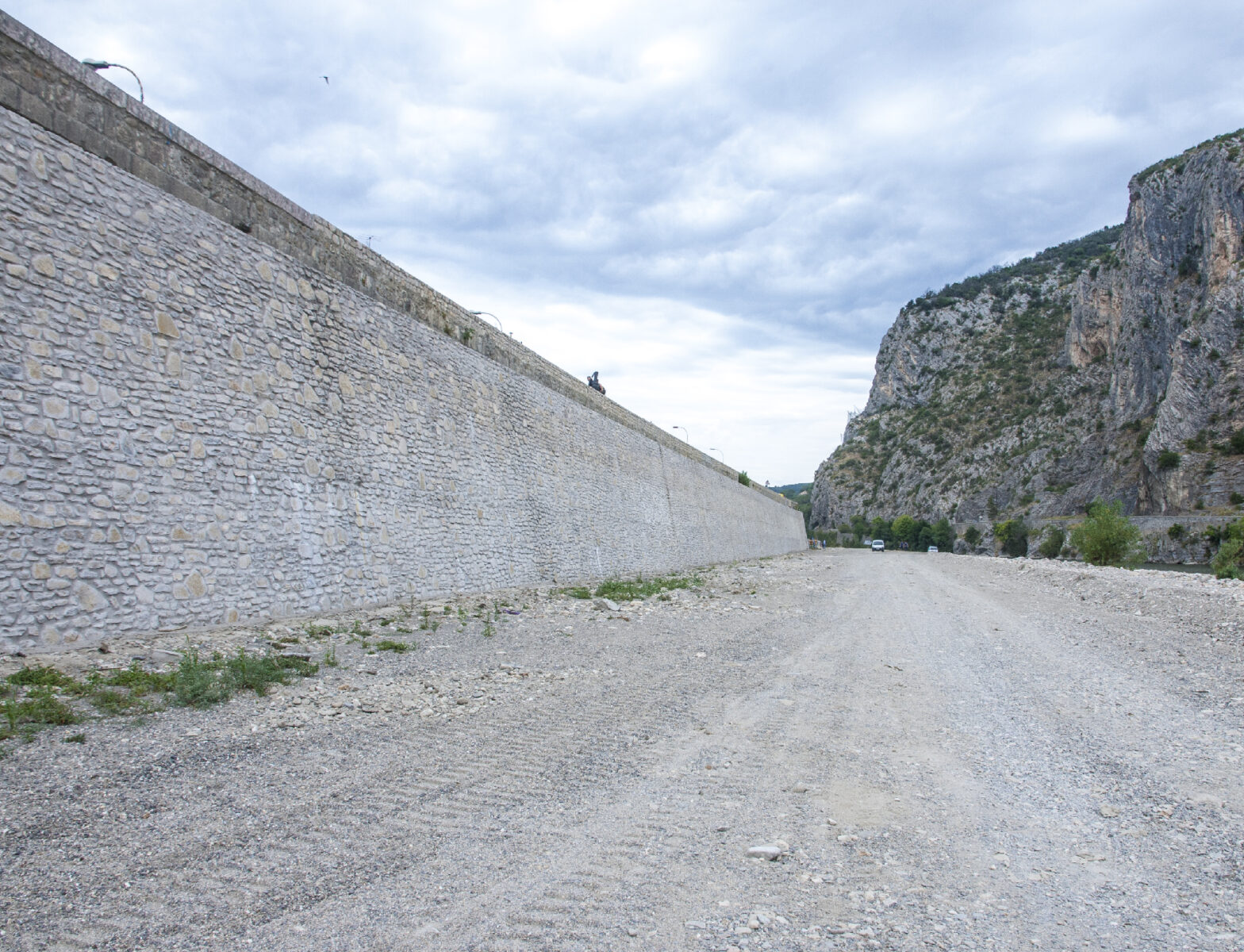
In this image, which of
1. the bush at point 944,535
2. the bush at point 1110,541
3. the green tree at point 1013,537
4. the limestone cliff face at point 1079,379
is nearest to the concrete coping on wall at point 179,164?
the bush at point 1110,541

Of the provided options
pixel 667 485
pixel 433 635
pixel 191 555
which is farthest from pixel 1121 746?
pixel 667 485

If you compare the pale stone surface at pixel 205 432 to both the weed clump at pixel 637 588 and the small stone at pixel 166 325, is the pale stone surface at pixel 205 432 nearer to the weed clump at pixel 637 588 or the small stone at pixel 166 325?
the small stone at pixel 166 325

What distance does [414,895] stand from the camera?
292cm

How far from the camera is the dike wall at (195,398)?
6.79 m

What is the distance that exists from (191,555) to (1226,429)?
2526 inches

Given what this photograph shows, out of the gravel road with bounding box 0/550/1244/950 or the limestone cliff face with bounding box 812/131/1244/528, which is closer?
the gravel road with bounding box 0/550/1244/950

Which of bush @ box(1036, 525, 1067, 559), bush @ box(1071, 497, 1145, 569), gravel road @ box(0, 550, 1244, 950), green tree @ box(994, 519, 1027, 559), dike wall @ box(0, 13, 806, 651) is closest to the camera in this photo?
gravel road @ box(0, 550, 1244, 950)

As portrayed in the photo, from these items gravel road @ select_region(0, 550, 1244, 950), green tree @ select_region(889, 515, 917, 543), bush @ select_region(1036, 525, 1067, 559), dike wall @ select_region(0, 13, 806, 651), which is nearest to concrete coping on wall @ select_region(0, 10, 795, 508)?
dike wall @ select_region(0, 13, 806, 651)

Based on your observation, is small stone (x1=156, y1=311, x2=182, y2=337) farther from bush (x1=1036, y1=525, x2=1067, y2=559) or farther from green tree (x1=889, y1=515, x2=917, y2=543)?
green tree (x1=889, y1=515, x2=917, y2=543)

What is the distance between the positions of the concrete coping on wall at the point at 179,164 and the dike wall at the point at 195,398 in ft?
0.09

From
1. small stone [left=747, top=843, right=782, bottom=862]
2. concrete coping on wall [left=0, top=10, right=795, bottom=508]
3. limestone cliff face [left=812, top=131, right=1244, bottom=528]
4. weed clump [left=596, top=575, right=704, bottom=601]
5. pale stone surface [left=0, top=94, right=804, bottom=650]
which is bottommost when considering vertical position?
small stone [left=747, top=843, right=782, bottom=862]

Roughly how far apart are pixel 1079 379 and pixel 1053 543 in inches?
1251

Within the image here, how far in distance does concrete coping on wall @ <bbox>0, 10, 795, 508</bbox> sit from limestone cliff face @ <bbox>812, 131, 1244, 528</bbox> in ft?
190

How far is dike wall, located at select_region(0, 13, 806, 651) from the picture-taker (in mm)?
6793
